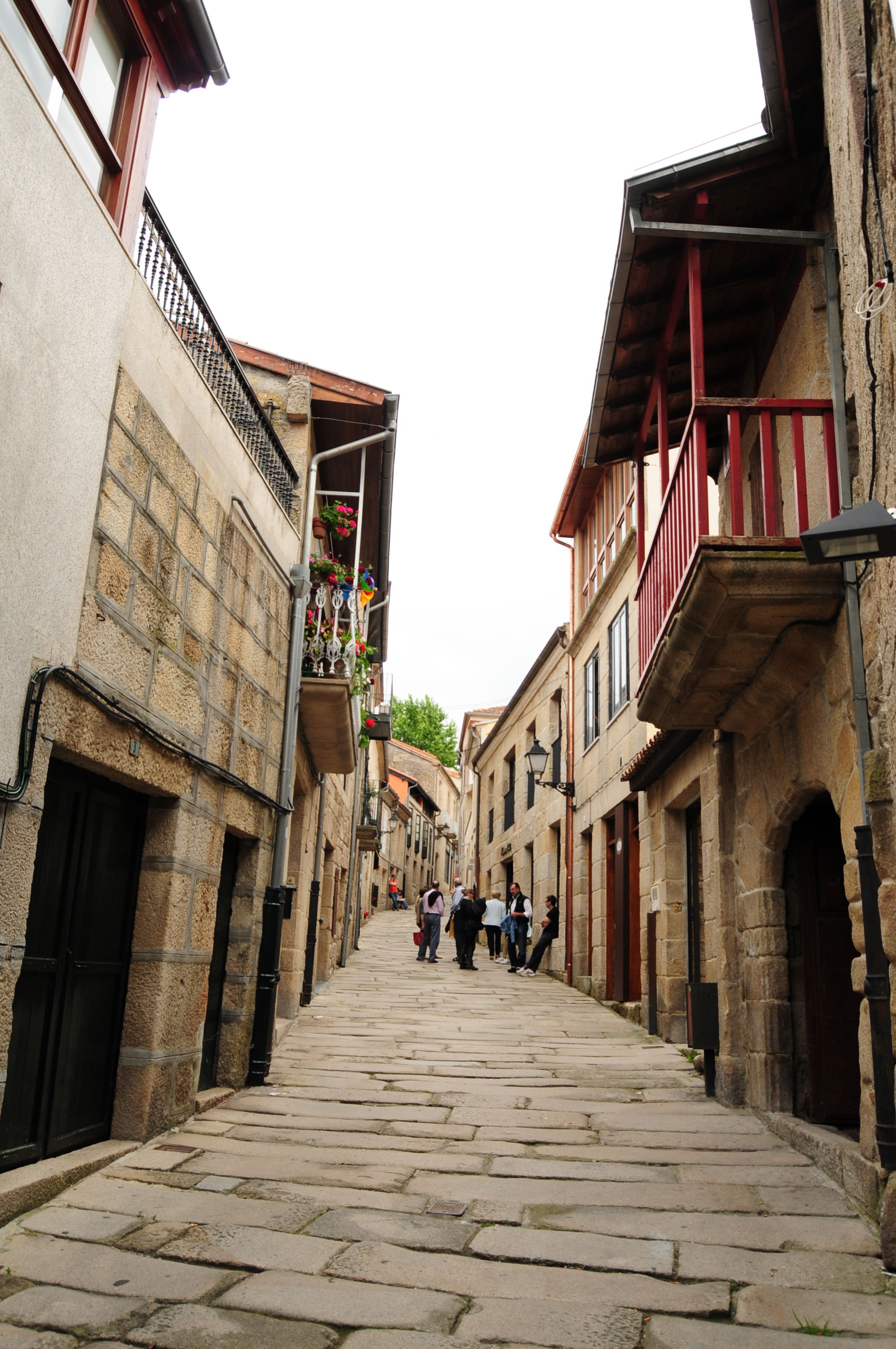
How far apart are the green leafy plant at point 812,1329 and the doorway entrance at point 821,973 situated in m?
2.66

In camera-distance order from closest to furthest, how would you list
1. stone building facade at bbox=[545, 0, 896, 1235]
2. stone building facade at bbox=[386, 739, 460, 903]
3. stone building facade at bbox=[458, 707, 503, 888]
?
stone building facade at bbox=[545, 0, 896, 1235], stone building facade at bbox=[458, 707, 503, 888], stone building facade at bbox=[386, 739, 460, 903]

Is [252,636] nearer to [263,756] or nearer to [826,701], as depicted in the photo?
[263,756]

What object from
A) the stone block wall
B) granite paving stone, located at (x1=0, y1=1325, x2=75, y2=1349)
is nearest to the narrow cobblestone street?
granite paving stone, located at (x1=0, y1=1325, x2=75, y2=1349)

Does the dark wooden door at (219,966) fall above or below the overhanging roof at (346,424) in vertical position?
below

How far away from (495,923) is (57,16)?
15276mm

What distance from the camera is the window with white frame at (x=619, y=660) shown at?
11578 mm

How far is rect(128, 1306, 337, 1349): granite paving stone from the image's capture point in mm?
2885

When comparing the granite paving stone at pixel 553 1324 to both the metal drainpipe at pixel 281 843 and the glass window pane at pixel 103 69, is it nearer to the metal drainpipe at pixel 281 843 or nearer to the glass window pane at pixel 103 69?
the metal drainpipe at pixel 281 843

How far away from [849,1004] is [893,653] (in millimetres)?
2642

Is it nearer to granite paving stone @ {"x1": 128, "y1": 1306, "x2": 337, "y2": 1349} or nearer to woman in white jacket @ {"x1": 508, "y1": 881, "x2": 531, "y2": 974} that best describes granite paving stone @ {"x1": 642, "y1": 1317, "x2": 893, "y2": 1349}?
granite paving stone @ {"x1": 128, "y1": 1306, "x2": 337, "y2": 1349}

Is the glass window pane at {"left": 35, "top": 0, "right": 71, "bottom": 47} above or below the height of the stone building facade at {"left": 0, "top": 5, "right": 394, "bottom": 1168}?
above

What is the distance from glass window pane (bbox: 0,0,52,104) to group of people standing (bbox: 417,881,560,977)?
12.4 metres

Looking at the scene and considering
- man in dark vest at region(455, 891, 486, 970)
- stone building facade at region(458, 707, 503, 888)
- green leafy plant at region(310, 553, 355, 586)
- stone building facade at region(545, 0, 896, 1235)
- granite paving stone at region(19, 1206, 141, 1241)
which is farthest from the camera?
stone building facade at region(458, 707, 503, 888)

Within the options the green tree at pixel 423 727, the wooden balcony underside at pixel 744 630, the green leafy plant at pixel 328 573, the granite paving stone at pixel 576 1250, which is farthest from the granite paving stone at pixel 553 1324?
the green tree at pixel 423 727
